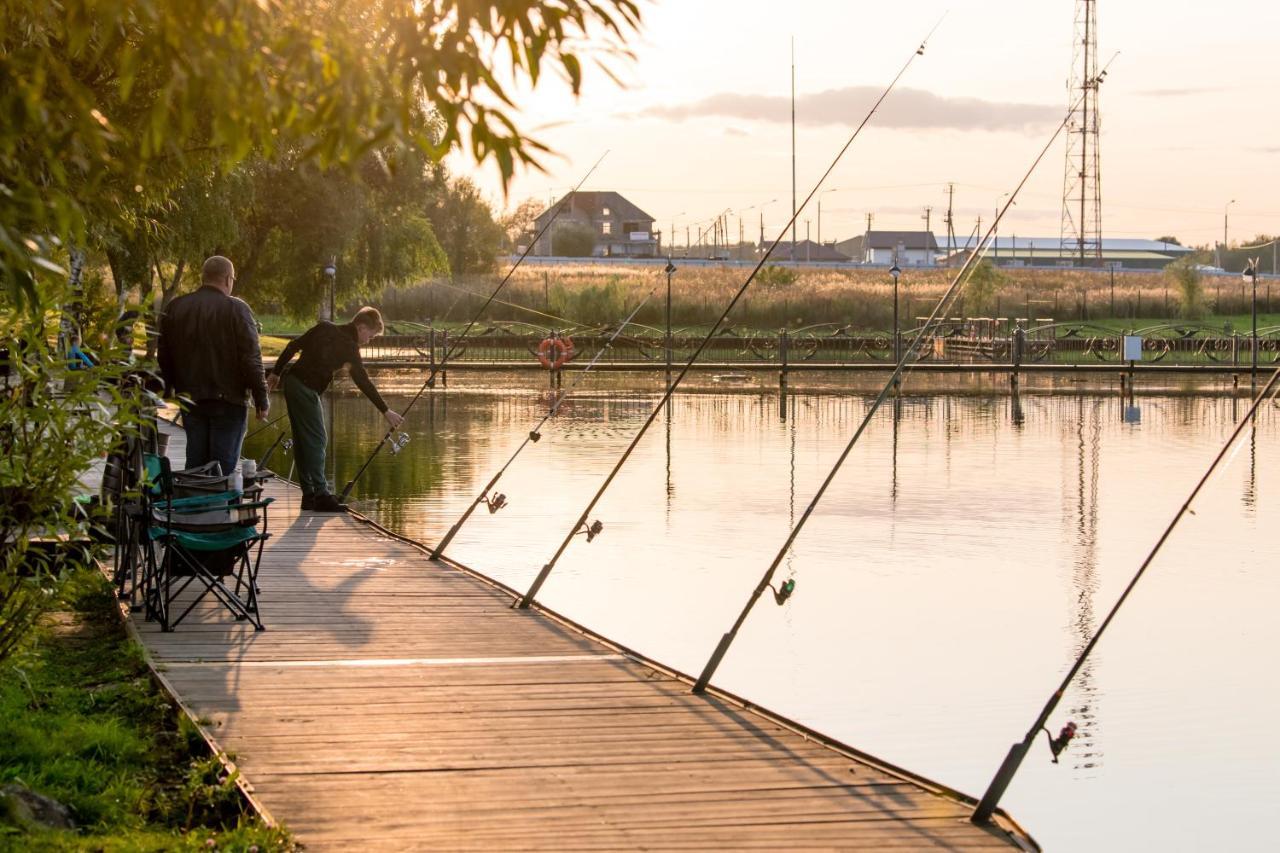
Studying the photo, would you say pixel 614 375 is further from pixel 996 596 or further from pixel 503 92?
pixel 503 92

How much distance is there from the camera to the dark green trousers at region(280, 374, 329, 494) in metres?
12.8

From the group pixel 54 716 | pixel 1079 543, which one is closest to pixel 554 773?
pixel 54 716

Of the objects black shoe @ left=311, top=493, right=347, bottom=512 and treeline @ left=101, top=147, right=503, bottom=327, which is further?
treeline @ left=101, top=147, right=503, bottom=327

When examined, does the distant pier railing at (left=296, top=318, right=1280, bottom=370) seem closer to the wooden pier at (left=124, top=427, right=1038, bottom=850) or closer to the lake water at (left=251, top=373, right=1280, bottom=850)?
the lake water at (left=251, top=373, right=1280, bottom=850)

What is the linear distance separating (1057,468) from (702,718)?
15.1 meters

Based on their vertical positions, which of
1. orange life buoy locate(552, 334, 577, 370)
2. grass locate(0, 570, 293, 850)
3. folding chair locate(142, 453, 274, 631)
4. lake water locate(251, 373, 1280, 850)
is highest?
folding chair locate(142, 453, 274, 631)

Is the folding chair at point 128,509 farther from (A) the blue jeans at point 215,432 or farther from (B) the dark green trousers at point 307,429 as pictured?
(B) the dark green trousers at point 307,429

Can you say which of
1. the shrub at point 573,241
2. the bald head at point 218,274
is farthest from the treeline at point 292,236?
the shrub at point 573,241

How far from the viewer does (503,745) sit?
6.25 meters

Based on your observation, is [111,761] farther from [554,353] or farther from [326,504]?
[554,353]

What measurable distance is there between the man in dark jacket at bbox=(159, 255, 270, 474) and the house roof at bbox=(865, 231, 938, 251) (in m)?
139

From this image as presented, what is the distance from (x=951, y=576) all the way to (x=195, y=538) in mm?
6959

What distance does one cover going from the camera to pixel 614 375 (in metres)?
43.7

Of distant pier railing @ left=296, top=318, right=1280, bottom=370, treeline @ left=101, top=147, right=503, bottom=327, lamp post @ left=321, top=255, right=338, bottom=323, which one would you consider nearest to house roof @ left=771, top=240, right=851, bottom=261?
distant pier railing @ left=296, top=318, right=1280, bottom=370
